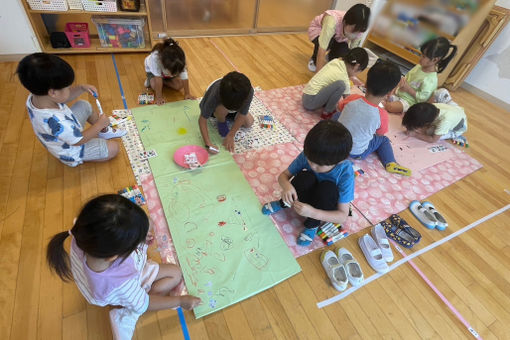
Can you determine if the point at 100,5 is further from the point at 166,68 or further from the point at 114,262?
the point at 114,262

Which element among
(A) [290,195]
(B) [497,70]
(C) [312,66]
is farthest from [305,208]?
(B) [497,70]

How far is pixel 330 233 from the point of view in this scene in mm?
1509

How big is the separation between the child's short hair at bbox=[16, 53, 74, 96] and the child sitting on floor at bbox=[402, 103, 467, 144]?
231cm

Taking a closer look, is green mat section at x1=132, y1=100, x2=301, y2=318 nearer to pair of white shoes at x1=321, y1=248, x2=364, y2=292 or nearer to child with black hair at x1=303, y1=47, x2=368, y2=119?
pair of white shoes at x1=321, y1=248, x2=364, y2=292

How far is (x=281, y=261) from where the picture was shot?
1.39 meters

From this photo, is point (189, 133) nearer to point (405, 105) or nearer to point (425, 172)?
point (425, 172)

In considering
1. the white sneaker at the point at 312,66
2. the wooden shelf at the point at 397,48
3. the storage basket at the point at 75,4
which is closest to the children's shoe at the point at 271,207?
the white sneaker at the point at 312,66

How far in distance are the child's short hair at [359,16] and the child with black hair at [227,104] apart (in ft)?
4.27

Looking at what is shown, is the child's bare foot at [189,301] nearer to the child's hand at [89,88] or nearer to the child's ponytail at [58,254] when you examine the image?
the child's ponytail at [58,254]

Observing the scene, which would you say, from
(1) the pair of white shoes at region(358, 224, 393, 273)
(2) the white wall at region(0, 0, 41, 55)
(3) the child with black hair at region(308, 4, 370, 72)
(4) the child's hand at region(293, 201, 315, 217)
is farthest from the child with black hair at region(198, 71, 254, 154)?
(2) the white wall at region(0, 0, 41, 55)

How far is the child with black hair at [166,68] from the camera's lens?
1928mm

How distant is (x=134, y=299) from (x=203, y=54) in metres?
2.69

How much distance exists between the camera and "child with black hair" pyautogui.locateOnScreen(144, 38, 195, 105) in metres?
1.93

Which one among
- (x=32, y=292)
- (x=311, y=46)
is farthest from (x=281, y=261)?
(x=311, y=46)
